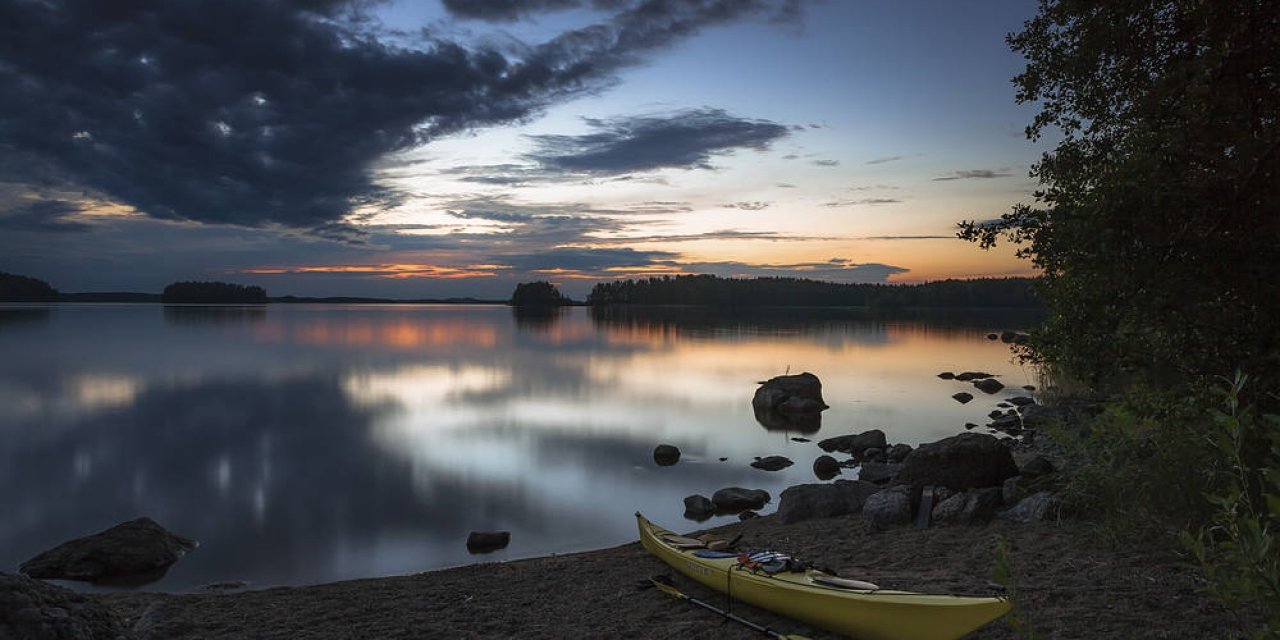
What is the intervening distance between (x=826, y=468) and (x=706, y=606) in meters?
12.3

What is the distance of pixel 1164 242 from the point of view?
7.93 meters

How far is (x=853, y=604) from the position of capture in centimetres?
760

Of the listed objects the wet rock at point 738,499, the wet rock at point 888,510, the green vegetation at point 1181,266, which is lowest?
the wet rock at point 738,499

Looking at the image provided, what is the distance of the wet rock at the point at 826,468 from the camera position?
2000 cm

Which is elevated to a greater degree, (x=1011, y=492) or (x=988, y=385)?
(x=1011, y=492)

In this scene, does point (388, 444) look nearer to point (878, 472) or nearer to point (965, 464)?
point (878, 472)

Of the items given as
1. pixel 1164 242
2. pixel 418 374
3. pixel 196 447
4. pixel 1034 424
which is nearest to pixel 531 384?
pixel 418 374

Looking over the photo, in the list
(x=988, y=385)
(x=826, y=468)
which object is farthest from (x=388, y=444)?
(x=988, y=385)

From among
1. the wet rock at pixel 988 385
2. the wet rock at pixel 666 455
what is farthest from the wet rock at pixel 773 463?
the wet rock at pixel 988 385

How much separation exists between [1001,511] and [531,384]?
35336 mm

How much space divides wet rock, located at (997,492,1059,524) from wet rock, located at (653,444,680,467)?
499 inches

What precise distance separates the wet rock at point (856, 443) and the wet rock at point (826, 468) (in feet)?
7.32

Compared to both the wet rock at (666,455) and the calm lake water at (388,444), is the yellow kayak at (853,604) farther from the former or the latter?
the wet rock at (666,455)

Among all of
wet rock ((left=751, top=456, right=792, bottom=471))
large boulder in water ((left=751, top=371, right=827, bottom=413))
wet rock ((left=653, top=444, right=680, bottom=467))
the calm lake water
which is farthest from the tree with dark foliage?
large boulder in water ((left=751, top=371, right=827, bottom=413))
